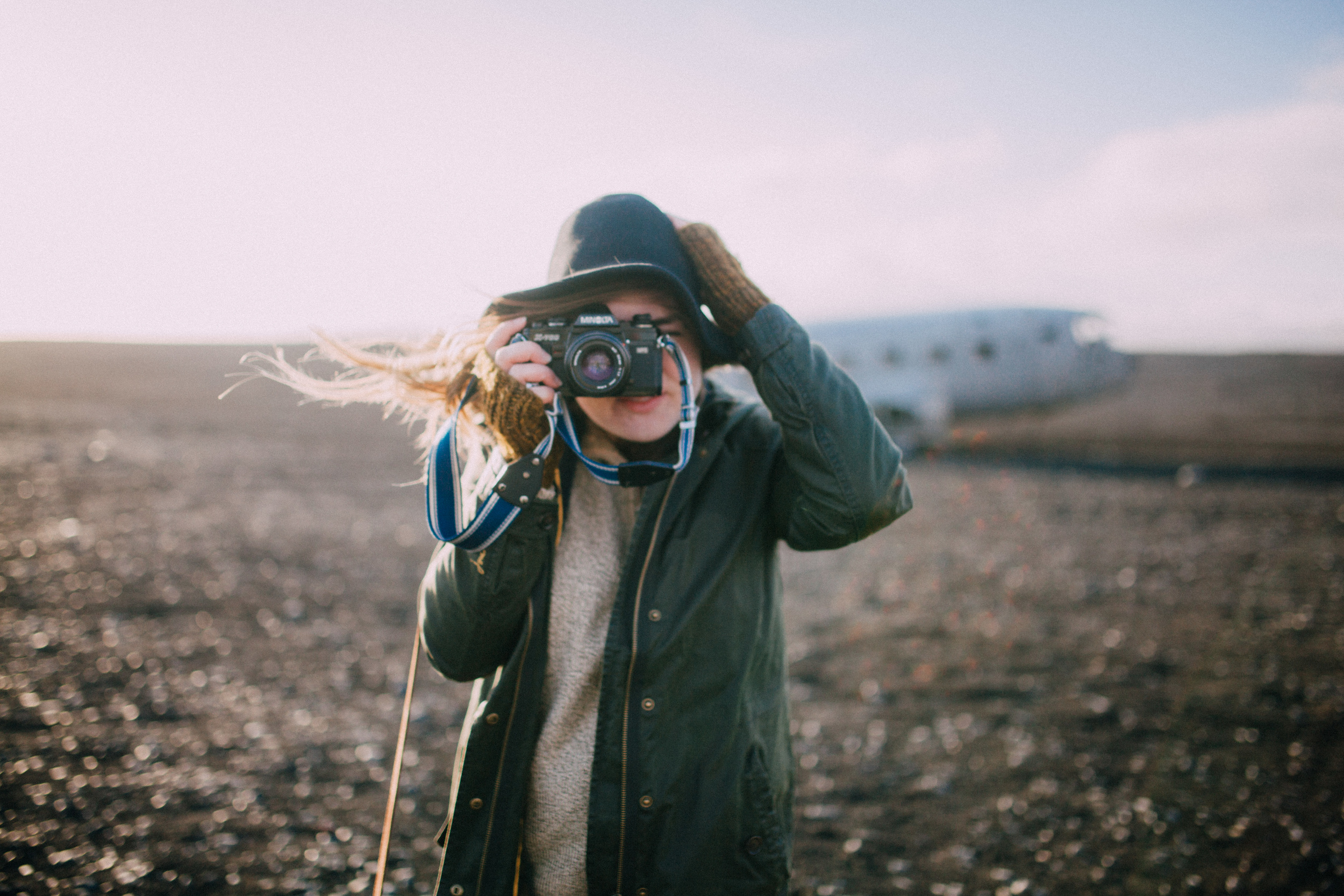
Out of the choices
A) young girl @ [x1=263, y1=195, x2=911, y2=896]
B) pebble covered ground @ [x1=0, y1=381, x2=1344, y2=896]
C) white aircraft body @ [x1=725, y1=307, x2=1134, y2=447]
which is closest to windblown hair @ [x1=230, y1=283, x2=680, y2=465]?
young girl @ [x1=263, y1=195, x2=911, y2=896]

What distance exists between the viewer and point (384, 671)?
566 centimetres

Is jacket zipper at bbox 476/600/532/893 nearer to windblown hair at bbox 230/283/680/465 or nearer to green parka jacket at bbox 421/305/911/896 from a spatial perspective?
green parka jacket at bbox 421/305/911/896

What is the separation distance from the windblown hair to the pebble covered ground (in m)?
2.55

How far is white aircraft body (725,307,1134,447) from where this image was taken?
16859mm

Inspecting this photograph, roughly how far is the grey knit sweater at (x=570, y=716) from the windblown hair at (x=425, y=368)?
19.1 inches

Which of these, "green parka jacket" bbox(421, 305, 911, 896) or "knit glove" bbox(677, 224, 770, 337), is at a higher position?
"knit glove" bbox(677, 224, 770, 337)

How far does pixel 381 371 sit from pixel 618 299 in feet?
2.78

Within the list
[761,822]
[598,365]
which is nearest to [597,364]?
[598,365]

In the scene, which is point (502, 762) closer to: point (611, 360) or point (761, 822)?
point (761, 822)

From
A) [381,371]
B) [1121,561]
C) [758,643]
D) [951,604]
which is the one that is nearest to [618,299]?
[381,371]

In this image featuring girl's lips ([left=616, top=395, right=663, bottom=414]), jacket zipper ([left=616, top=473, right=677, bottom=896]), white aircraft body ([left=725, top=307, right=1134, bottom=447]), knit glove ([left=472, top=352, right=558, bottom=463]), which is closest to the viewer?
jacket zipper ([left=616, top=473, right=677, bottom=896])

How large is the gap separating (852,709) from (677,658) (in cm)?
396

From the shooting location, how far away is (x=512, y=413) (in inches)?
70.6

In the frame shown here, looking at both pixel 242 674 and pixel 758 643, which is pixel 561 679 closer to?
pixel 758 643
